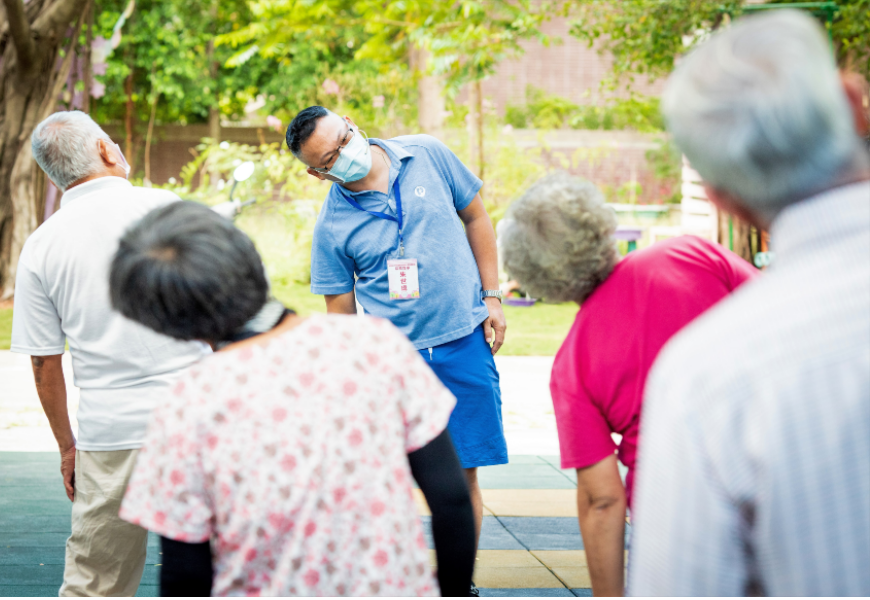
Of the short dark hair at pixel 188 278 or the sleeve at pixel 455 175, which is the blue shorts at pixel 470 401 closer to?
the sleeve at pixel 455 175

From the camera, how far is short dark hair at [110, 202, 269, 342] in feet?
4.09

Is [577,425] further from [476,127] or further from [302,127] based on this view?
[476,127]

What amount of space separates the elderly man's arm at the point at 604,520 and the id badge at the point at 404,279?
119cm

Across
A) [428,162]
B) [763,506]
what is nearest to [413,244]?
[428,162]

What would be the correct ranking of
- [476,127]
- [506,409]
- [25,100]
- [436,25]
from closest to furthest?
[506,409], [25,100], [436,25], [476,127]

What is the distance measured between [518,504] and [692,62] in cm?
324

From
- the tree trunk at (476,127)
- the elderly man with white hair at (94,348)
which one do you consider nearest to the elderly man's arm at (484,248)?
the elderly man with white hair at (94,348)

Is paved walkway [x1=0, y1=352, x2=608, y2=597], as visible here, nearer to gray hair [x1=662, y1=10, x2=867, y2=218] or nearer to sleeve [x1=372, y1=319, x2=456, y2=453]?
sleeve [x1=372, y1=319, x2=456, y2=453]

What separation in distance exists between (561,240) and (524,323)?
7.65 meters

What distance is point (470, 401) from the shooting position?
278 centimetres

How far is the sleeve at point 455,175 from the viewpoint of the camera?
2.91 metres

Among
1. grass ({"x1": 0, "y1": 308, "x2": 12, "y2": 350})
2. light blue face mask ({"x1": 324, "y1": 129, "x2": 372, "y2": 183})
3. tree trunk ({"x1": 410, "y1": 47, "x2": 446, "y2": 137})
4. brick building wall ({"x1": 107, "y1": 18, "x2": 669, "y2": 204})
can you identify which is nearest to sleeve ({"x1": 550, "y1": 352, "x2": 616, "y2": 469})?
light blue face mask ({"x1": 324, "y1": 129, "x2": 372, "y2": 183})

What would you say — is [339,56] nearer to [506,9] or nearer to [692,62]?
[506,9]

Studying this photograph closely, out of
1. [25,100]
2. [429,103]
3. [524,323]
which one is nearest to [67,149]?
[524,323]
